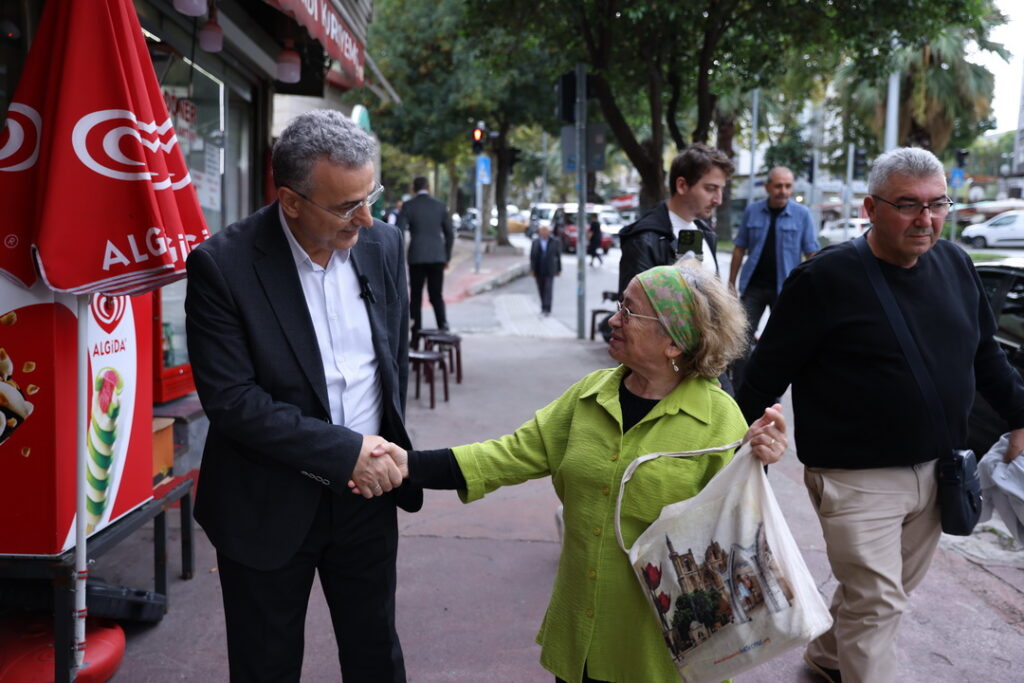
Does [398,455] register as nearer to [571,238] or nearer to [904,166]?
[904,166]

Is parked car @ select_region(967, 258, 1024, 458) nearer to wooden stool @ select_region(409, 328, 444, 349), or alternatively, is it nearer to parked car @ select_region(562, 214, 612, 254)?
wooden stool @ select_region(409, 328, 444, 349)

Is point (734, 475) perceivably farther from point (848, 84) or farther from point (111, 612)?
point (848, 84)

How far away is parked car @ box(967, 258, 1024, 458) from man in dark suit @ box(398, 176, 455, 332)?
6501 millimetres

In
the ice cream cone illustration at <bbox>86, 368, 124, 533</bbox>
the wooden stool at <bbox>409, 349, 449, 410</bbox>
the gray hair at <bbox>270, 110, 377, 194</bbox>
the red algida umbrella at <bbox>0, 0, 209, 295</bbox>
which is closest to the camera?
the gray hair at <bbox>270, 110, 377, 194</bbox>

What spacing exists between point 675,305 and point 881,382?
970mm

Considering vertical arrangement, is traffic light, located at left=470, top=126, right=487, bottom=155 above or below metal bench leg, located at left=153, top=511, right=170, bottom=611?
above

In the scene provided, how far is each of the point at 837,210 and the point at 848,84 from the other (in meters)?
34.7

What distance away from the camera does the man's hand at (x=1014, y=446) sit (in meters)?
3.30

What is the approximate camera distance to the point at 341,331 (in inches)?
95.3

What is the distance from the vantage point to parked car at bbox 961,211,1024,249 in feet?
123

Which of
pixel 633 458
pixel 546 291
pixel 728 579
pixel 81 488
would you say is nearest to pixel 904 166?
pixel 633 458

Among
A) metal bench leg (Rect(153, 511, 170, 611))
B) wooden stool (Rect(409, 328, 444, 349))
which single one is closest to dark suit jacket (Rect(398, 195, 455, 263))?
wooden stool (Rect(409, 328, 444, 349))

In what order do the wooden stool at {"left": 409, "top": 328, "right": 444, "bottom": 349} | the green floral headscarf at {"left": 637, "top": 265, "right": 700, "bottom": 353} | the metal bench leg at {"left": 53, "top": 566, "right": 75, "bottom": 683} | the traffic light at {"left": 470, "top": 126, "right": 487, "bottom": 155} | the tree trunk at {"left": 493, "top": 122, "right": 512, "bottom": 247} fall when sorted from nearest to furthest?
the green floral headscarf at {"left": 637, "top": 265, "right": 700, "bottom": 353} → the metal bench leg at {"left": 53, "top": 566, "right": 75, "bottom": 683} → the wooden stool at {"left": 409, "top": 328, "right": 444, "bottom": 349} → the traffic light at {"left": 470, "top": 126, "right": 487, "bottom": 155} → the tree trunk at {"left": 493, "top": 122, "right": 512, "bottom": 247}

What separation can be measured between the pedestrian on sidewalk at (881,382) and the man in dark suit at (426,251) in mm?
8675
